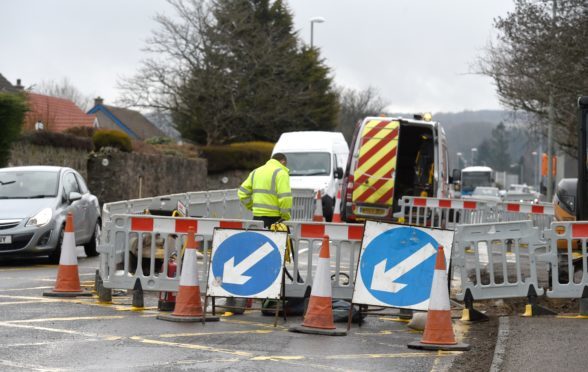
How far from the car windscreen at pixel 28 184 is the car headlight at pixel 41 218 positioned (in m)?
0.76

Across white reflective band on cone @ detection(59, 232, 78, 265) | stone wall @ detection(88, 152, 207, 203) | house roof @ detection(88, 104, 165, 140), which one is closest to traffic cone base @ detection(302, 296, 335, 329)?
white reflective band on cone @ detection(59, 232, 78, 265)

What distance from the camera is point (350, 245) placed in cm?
1229

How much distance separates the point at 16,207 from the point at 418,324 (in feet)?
28.0

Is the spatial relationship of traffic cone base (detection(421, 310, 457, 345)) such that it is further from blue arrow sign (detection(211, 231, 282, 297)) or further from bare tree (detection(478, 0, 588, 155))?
bare tree (detection(478, 0, 588, 155))

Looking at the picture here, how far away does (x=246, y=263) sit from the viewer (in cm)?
1153


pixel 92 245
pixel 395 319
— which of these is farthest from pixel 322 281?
pixel 92 245

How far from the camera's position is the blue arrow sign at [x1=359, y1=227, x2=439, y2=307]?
36.3 ft

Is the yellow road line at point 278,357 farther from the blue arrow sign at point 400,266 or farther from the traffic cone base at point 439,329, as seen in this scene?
the blue arrow sign at point 400,266

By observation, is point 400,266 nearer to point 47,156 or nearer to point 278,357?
point 278,357

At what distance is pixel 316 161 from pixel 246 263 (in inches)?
791

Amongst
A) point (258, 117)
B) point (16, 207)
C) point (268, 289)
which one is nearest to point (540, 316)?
point (268, 289)

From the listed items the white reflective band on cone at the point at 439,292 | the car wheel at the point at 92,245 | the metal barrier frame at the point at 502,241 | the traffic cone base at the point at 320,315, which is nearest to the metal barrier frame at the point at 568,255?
the metal barrier frame at the point at 502,241

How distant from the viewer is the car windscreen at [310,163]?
31.2 meters

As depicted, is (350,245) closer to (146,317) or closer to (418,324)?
(418,324)
